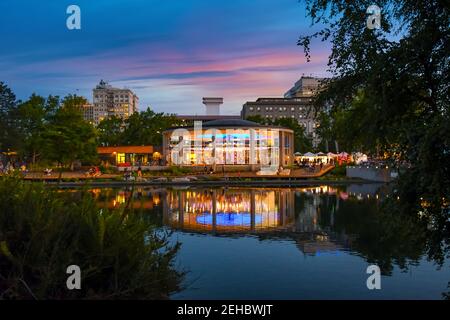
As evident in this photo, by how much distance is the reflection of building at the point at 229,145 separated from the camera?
7469cm

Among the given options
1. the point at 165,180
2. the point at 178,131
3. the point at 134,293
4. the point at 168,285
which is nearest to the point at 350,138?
the point at 168,285

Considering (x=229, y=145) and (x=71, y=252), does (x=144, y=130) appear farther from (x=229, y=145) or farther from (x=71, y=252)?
(x=71, y=252)

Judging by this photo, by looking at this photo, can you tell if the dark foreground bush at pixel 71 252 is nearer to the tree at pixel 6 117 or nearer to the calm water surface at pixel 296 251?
the calm water surface at pixel 296 251

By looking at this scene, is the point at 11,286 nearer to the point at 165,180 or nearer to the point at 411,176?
the point at 411,176

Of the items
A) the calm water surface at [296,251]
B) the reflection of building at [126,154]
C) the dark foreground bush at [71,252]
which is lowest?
the calm water surface at [296,251]

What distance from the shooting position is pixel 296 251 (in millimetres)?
18406

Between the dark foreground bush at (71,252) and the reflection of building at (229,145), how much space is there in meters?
63.3

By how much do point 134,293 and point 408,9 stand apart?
8525mm

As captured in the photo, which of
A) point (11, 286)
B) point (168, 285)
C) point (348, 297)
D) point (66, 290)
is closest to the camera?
point (11, 286)

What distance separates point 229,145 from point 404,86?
6396 centimetres

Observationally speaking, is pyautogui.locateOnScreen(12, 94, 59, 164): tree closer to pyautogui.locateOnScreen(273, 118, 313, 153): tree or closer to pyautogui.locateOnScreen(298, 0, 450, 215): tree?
pyautogui.locateOnScreen(273, 118, 313, 153): tree

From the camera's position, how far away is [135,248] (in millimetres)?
9430

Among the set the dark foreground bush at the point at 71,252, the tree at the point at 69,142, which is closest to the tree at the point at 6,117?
the tree at the point at 69,142

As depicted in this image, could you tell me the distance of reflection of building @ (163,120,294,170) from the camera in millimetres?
74688
